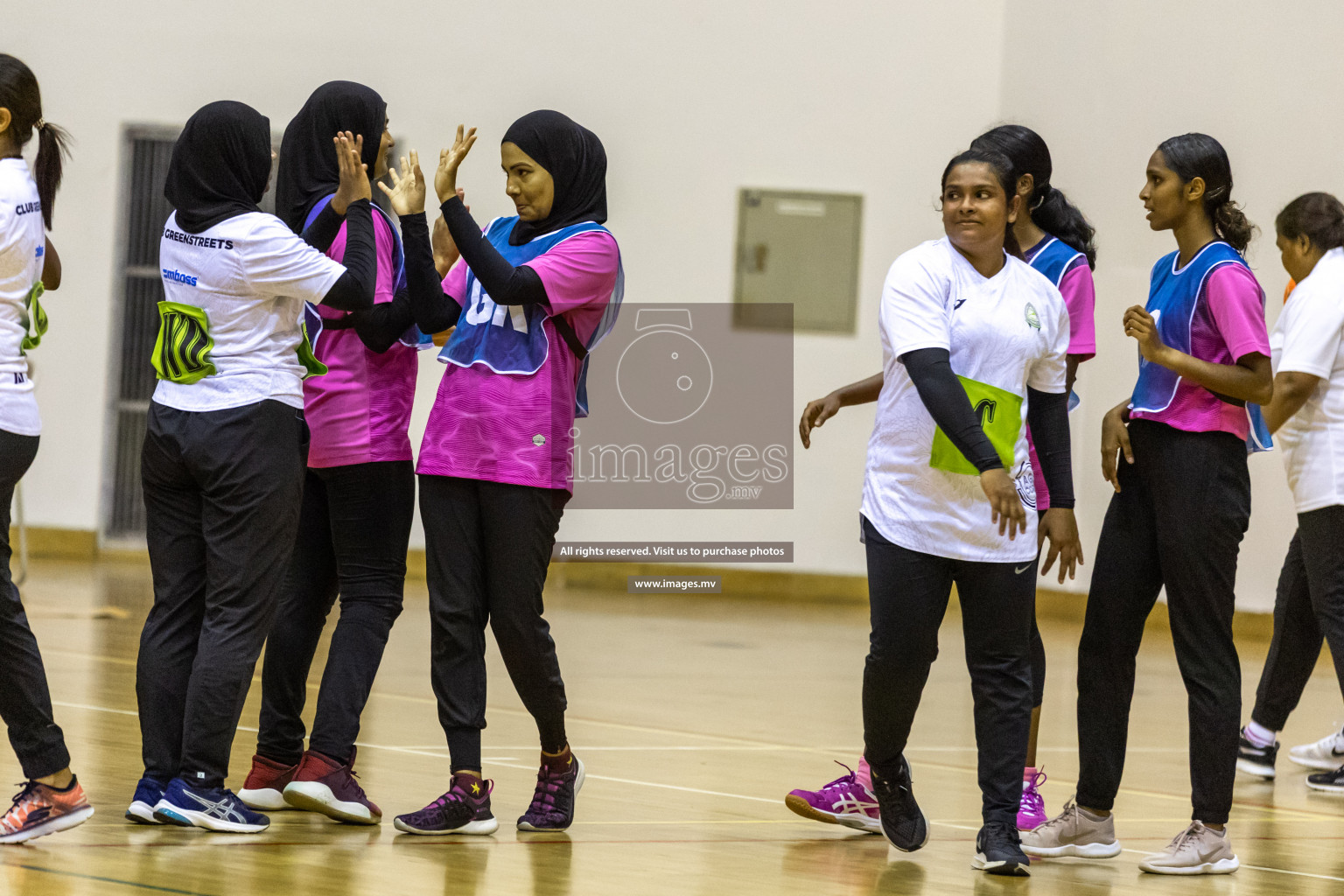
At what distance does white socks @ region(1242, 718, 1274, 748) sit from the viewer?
5.10m

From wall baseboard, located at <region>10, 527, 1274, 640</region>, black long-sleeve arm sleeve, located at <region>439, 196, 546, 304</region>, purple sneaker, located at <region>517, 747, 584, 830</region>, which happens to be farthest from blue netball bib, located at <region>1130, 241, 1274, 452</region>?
wall baseboard, located at <region>10, 527, 1274, 640</region>

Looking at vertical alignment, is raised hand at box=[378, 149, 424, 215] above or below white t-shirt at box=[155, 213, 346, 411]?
above

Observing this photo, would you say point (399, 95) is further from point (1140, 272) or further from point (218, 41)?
point (1140, 272)

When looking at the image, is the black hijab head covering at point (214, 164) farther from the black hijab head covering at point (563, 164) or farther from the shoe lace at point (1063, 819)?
the shoe lace at point (1063, 819)

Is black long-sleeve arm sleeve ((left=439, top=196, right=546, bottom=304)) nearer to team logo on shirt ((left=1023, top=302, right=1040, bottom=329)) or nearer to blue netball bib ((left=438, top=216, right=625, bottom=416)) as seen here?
blue netball bib ((left=438, top=216, right=625, bottom=416))

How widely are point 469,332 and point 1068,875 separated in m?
1.84

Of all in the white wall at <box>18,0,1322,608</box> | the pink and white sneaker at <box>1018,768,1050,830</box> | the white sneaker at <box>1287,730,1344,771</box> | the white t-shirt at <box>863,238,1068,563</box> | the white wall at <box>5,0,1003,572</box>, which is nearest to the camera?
the white t-shirt at <box>863,238,1068,563</box>

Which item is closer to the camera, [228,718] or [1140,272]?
[228,718]

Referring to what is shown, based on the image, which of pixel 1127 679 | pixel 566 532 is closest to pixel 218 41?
pixel 566 532

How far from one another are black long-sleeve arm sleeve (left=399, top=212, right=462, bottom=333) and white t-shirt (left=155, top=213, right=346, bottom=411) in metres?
0.19

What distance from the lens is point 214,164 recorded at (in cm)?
329

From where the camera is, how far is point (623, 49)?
32.8 feet

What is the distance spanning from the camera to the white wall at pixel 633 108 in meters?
9.84

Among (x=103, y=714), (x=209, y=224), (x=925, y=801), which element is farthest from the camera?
(x=103, y=714)
